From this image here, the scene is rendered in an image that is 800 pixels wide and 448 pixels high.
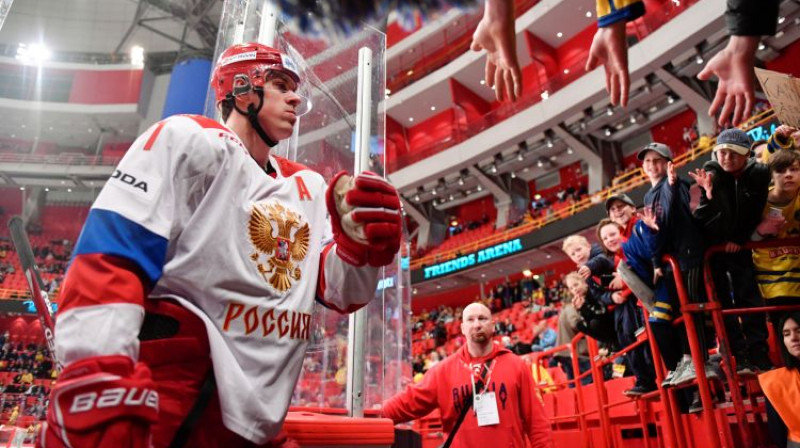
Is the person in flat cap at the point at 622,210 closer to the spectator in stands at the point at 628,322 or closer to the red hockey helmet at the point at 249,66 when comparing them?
the spectator in stands at the point at 628,322

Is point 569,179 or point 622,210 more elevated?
point 569,179

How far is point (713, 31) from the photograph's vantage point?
13.0m

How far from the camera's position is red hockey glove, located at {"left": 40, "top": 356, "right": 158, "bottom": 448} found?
889 mm

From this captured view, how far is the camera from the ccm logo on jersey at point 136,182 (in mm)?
1119

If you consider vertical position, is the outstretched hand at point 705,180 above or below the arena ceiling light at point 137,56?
below

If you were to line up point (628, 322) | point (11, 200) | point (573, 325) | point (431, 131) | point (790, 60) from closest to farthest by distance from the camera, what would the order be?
point (628, 322) → point (573, 325) → point (11, 200) → point (790, 60) → point (431, 131)

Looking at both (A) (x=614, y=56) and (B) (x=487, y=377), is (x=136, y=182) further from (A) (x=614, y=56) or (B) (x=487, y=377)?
(B) (x=487, y=377)

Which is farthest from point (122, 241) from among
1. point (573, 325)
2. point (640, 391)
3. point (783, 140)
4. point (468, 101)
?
point (468, 101)

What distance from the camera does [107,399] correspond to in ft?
2.95

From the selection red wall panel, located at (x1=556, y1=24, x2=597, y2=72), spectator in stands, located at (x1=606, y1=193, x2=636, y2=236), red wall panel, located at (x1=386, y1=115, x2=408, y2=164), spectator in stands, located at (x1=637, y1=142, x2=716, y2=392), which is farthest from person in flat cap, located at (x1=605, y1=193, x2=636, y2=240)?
red wall panel, located at (x1=386, y1=115, x2=408, y2=164)

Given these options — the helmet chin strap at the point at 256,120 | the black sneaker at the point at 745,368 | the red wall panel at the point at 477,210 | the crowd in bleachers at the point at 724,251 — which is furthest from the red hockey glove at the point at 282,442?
the red wall panel at the point at 477,210

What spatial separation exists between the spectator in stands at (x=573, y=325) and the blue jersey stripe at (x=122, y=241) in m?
3.07

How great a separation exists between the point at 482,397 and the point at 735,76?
229cm

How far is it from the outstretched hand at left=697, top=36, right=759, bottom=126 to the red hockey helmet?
108 centimetres
